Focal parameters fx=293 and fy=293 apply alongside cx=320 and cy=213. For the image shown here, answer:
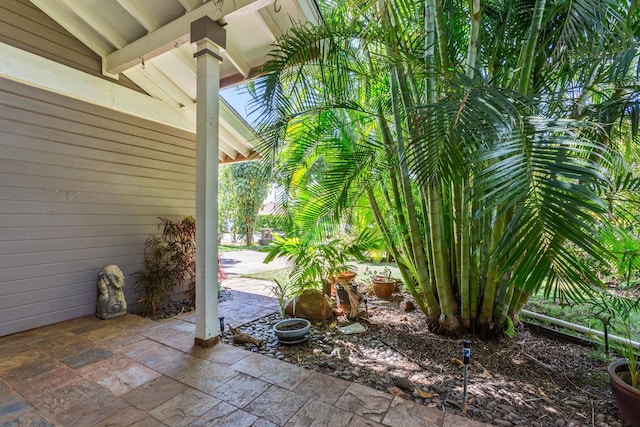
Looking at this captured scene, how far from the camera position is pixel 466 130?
1.50 m

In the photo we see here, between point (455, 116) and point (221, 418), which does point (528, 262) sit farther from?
point (221, 418)

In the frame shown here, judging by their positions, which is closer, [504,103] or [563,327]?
[504,103]

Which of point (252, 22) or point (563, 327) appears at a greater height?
point (252, 22)

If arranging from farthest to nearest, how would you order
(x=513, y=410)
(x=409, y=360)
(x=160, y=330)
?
(x=160, y=330)
(x=409, y=360)
(x=513, y=410)

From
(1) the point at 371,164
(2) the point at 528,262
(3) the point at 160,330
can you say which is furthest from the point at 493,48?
(3) the point at 160,330

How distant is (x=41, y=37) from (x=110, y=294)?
2.92m

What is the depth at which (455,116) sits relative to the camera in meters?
1.52

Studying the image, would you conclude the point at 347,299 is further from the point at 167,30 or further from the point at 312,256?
the point at 167,30

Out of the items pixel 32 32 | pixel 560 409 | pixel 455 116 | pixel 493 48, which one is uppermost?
pixel 32 32

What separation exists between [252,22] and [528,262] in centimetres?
330

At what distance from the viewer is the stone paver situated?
5.70 ft

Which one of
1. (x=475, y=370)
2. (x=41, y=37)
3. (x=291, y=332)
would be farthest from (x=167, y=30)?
(x=475, y=370)

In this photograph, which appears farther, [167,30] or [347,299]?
[347,299]

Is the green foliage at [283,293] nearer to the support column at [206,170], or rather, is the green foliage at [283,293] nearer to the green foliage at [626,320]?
the support column at [206,170]
